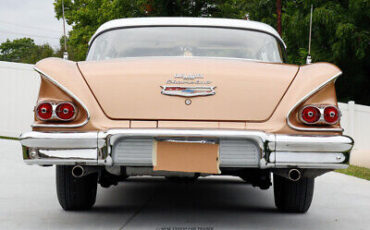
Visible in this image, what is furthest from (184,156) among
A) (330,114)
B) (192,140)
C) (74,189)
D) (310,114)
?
(74,189)

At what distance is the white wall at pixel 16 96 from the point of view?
47.3ft

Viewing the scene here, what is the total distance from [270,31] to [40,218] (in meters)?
2.57

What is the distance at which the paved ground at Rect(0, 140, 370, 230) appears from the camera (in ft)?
14.2

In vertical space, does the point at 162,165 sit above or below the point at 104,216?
above

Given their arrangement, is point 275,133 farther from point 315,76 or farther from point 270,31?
point 270,31

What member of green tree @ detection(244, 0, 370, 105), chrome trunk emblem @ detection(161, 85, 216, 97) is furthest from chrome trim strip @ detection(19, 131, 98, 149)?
green tree @ detection(244, 0, 370, 105)

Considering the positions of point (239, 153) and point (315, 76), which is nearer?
point (239, 153)

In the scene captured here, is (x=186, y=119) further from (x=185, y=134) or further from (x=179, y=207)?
(x=179, y=207)

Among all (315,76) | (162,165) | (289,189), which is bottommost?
(289,189)

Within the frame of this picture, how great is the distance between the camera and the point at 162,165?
3.65 m

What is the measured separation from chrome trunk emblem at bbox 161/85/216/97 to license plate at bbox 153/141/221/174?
0.34m

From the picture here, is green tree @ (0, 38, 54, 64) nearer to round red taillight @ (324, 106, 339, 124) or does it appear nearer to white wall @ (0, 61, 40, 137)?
→ white wall @ (0, 61, 40, 137)

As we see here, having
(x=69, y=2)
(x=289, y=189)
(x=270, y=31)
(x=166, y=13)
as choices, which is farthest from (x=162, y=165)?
(x=69, y=2)

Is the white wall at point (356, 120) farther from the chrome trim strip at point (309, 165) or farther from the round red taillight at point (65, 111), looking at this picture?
the round red taillight at point (65, 111)
